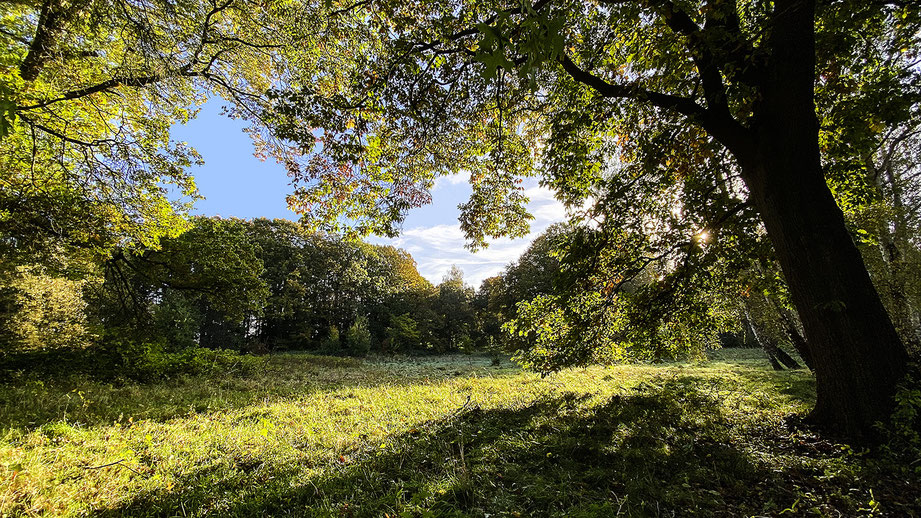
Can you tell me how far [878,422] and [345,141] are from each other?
7861mm

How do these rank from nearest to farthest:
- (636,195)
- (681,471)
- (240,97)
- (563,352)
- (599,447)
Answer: (681,471)
(599,447)
(636,195)
(563,352)
(240,97)

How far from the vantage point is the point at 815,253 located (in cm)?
399

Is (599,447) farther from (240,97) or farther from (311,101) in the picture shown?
(240,97)

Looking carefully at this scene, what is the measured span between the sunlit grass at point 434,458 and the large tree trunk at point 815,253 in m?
0.76

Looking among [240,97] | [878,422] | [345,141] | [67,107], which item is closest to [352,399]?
[345,141]

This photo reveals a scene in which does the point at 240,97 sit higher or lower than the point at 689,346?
higher

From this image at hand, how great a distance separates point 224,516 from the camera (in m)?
2.90

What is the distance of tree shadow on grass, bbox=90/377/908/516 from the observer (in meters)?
2.90

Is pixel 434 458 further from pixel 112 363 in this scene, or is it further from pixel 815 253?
pixel 112 363

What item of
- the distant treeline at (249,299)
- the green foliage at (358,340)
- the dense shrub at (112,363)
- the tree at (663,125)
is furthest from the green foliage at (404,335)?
the tree at (663,125)

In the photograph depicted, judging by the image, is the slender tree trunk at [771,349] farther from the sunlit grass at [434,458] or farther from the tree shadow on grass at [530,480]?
the tree shadow on grass at [530,480]

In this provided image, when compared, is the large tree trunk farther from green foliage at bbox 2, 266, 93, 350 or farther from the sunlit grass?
green foliage at bbox 2, 266, 93, 350

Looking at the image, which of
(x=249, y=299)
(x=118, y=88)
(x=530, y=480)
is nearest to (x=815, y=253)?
(x=530, y=480)

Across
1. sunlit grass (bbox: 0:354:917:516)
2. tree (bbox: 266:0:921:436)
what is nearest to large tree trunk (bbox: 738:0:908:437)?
tree (bbox: 266:0:921:436)
